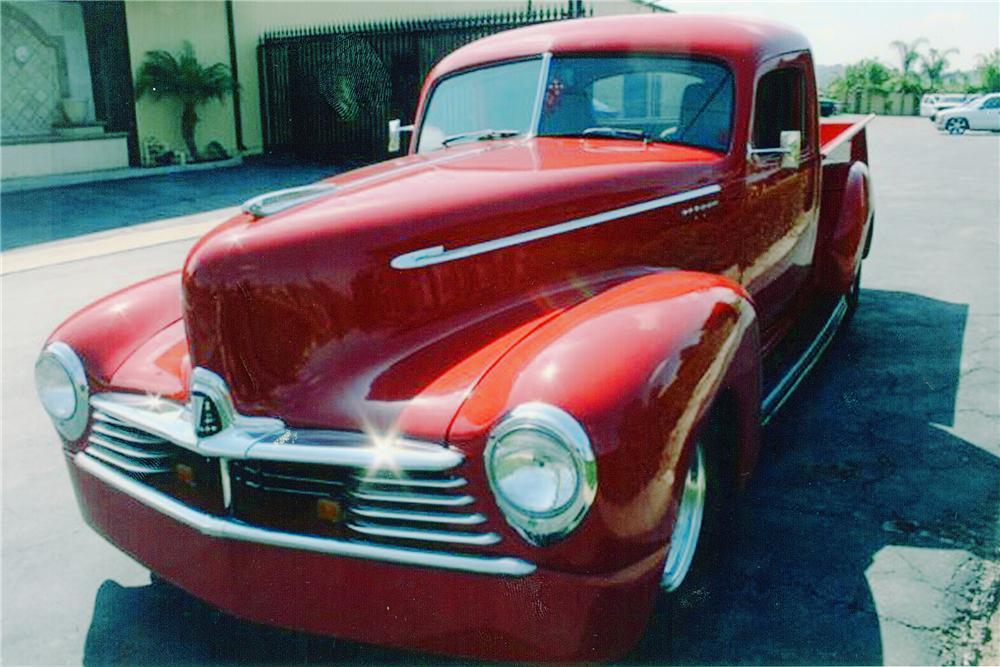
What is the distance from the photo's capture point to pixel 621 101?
3516 mm

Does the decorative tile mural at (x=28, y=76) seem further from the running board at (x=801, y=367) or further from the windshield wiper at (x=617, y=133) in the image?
the running board at (x=801, y=367)

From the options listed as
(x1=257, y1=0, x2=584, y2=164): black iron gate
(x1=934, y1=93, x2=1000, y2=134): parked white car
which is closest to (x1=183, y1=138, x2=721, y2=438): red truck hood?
(x1=257, y1=0, x2=584, y2=164): black iron gate

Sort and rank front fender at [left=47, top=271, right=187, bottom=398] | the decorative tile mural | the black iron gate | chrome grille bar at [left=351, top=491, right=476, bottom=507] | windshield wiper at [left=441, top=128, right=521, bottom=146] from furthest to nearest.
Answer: the black iron gate → the decorative tile mural → windshield wiper at [left=441, top=128, right=521, bottom=146] → front fender at [left=47, top=271, right=187, bottom=398] → chrome grille bar at [left=351, top=491, right=476, bottom=507]

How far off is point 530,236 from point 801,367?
1740 mm

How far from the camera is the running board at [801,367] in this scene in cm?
327

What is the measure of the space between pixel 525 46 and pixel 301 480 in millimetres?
2273

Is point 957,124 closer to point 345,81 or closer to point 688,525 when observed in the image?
point 345,81

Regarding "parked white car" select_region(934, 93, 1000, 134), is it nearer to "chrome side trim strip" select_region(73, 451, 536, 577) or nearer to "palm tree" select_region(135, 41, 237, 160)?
"palm tree" select_region(135, 41, 237, 160)

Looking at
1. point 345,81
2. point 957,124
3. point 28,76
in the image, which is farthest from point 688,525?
point 957,124

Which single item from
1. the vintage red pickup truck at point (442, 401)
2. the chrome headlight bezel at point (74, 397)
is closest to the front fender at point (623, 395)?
the vintage red pickup truck at point (442, 401)

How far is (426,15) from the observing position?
19.8 m

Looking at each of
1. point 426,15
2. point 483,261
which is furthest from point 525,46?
point 426,15

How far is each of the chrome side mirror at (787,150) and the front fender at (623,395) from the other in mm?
1343

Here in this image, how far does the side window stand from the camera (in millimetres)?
3572
